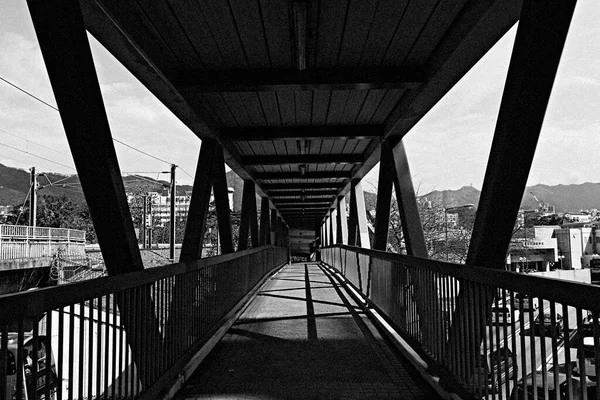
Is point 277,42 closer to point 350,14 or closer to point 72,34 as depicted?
point 350,14

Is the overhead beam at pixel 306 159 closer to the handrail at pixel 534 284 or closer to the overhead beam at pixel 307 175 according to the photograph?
the overhead beam at pixel 307 175

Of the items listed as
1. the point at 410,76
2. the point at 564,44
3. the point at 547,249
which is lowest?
the point at 547,249

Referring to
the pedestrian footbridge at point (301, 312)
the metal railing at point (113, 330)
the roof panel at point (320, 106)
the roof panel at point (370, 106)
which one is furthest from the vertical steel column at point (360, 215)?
the metal railing at point (113, 330)

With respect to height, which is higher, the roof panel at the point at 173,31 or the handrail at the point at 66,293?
the roof panel at the point at 173,31

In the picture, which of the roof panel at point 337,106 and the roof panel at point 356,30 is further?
the roof panel at point 337,106

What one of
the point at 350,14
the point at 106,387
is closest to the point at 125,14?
the point at 350,14

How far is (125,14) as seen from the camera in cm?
372

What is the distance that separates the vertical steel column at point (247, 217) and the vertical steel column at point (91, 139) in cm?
797

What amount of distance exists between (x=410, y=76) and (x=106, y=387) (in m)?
4.09

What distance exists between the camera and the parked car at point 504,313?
2631 mm

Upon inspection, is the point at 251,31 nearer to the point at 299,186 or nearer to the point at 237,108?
the point at 237,108

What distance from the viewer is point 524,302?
250 cm

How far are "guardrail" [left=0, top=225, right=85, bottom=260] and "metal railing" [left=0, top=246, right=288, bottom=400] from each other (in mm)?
25454

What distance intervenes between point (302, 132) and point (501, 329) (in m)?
5.52
